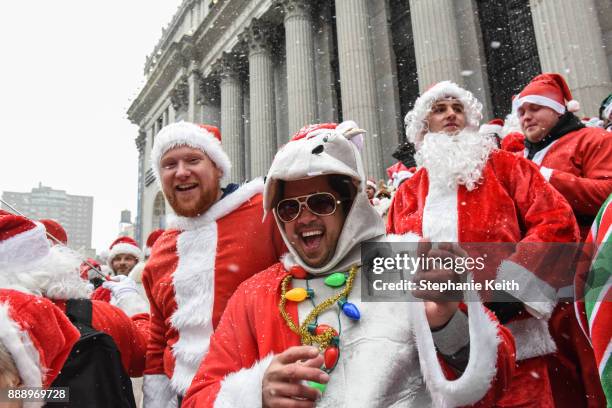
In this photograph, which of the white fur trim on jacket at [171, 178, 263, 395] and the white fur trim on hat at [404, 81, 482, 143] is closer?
the white fur trim on jacket at [171, 178, 263, 395]

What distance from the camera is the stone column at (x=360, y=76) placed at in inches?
513

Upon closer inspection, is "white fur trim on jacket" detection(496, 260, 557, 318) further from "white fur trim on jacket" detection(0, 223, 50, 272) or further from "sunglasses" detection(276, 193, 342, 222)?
"white fur trim on jacket" detection(0, 223, 50, 272)

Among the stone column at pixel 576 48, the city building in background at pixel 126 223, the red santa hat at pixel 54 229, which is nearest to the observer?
the red santa hat at pixel 54 229

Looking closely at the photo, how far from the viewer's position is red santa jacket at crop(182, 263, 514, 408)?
1587mm

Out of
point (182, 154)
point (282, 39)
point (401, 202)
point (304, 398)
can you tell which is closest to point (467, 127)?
point (401, 202)

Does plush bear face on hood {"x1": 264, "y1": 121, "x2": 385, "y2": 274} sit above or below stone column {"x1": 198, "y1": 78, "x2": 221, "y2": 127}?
below

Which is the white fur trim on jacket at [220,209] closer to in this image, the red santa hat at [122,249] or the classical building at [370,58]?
the red santa hat at [122,249]

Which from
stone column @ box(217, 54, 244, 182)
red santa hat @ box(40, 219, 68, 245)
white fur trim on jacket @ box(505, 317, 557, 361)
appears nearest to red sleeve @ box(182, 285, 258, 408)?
white fur trim on jacket @ box(505, 317, 557, 361)

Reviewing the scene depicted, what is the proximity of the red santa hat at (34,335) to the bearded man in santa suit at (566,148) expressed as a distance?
275cm

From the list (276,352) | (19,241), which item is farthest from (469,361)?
(19,241)

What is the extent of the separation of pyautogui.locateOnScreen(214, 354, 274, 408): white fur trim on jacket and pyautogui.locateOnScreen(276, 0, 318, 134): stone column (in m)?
14.3

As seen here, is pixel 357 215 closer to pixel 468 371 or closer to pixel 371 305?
pixel 371 305

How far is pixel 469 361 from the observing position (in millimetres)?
1565

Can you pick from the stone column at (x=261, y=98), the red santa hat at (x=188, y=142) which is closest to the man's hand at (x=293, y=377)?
the red santa hat at (x=188, y=142)
